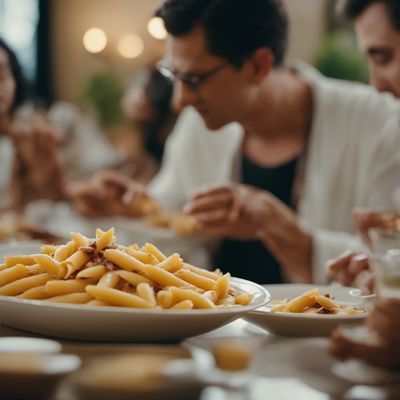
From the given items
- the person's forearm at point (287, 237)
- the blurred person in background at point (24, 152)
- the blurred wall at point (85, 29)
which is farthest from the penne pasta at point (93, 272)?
the blurred wall at point (85, 29)

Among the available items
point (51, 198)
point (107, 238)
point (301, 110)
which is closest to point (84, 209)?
point (51, 198)

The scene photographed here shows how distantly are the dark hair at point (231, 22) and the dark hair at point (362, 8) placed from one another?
19 cm

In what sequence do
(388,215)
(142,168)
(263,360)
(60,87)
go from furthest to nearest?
(60,87) → (142,168) → (388,215) → (263,360)

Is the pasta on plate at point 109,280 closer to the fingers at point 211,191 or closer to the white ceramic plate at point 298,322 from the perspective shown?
the white ceramic plate at point 298,322

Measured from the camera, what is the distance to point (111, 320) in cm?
90

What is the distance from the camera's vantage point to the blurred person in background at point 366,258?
30.0 inches

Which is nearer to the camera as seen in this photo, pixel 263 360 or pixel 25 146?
pixel 263 360

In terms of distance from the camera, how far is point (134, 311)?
2.89 ft

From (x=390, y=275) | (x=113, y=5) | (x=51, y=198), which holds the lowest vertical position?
(x=51, y=198)

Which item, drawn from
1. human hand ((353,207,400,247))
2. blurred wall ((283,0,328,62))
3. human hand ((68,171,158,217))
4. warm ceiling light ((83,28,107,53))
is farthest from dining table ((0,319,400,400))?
warm ceiling light ((83,28,107,53))

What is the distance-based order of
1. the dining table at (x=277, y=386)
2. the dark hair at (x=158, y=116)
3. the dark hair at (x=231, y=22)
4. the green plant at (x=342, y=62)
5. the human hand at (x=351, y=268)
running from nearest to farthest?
the dining table at (x=277, y=386) → the human hand at (x=351, y=268) → the dark hair at (x=231, y=22) → the dark hair at (x=158, y=116) → the green plant at (x=342, y=62)

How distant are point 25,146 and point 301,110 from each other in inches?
53.7

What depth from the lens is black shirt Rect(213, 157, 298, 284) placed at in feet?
8.68

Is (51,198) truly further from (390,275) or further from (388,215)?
(390,275)
